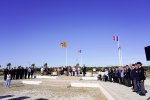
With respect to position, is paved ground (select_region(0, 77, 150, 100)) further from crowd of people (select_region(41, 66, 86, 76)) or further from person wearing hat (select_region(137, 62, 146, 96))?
crowd of people (select_region(41, 66, 86, 76))

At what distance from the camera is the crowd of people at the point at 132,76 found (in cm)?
1384

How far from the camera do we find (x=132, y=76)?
15117 millimetres

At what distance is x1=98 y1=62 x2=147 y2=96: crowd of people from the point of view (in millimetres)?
13841

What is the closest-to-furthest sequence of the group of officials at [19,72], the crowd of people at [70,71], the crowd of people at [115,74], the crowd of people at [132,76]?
the crowd of people at [132,76]
the crowd of people at [115,74]
the group of officials at [19,72]
the crowd of people at [70,71]

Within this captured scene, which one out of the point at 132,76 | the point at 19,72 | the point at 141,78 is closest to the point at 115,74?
the point at 132,76

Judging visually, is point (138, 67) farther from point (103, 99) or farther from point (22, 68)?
point (22, 68)

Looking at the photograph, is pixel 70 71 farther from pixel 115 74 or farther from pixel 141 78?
pixel 141 78

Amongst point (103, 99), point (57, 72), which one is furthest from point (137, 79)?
point (57, 72)

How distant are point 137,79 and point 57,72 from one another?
26.4 m

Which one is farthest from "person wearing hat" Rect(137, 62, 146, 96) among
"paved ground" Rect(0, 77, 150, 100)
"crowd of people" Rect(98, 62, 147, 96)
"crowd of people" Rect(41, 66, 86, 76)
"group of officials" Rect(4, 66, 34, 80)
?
"crowd of people" Rect(41, 66, 86, 76)

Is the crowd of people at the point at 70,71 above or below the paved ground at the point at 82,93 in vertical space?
above

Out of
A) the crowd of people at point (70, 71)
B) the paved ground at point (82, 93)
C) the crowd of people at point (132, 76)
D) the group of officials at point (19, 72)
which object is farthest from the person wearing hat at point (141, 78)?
the crowd of people at point (70, 71)

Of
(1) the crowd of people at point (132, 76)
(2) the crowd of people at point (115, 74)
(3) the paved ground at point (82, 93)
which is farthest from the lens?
(2) the crowd of people at point (115, 74)

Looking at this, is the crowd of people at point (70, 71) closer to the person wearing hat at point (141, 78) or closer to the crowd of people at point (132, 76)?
the crowd of people at point (132, 76)
